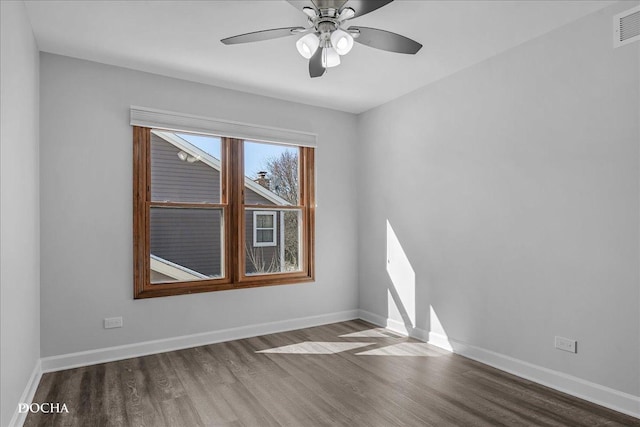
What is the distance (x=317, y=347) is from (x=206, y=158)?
2.33m

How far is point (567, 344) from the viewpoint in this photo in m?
2.88

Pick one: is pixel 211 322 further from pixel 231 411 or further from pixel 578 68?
pixel 578 68

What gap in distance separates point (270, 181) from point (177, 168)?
1094 mm

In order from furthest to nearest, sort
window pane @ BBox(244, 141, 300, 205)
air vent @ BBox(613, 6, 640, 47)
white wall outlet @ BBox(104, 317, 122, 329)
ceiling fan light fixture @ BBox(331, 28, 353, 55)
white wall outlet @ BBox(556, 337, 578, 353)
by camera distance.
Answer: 1. window pane @ BBox(244, 141, 300, 205)
2. white wall outlet @ BBox(104, 317, 122, 329)
3. white wall outlet @ BBox(556, 337, 578, 353)
4. air vent @ BBox(613, 6, 640, 47)
5. ceiling fan light fixture @ BBox(331, 28, 353, 55)

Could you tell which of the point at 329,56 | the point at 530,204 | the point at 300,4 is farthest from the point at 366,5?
the point at 530,204

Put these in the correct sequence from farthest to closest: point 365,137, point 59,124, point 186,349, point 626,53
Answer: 1. point 365,137
2. point 186,349
3. point 59,124
4. point 626,53

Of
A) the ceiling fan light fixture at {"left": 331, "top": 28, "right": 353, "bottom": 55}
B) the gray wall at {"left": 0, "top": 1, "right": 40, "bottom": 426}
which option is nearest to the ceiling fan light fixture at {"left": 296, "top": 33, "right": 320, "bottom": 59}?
the ceiling fan light fixture at {"left": 331, "top": 28, "right": 353, "bottom": 55}

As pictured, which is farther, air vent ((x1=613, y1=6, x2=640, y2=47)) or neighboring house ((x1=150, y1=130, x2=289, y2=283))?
neighboring house ((x1=150, y1=130, x2=289, y2=283))

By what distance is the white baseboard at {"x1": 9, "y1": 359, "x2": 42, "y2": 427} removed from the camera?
236 cm

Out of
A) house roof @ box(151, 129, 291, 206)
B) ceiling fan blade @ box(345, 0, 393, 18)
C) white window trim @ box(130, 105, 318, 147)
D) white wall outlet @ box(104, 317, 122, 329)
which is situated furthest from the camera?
house roof @ box(151, 129, 291, 206)

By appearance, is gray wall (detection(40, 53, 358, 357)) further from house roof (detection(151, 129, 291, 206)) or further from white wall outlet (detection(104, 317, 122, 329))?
house roof (detection(151, 129, 291, 206))

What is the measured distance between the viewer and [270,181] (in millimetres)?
4625

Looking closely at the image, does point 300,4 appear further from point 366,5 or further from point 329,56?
point 329,56

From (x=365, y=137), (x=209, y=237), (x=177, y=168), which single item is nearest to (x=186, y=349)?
(x=209, y=237)
